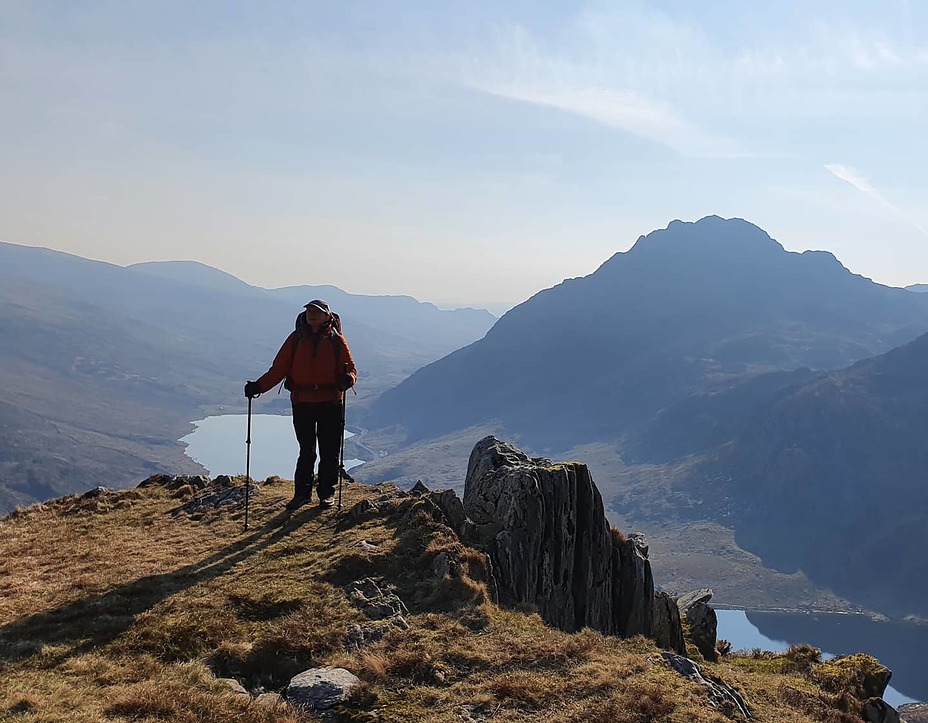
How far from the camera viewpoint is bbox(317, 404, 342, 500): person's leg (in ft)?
65.8

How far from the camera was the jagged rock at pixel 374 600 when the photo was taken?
1386 centimetres

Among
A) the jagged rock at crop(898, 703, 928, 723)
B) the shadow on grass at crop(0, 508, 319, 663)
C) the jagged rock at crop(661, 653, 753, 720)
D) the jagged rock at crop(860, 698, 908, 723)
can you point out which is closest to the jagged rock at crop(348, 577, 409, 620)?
the shadow on grass at crop(0, 508, 319, 663)

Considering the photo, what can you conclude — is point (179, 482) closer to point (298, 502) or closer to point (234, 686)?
point (298, 502)

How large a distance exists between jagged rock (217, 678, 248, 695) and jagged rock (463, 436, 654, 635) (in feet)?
23.9

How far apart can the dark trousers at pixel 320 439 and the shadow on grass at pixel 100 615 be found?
3.55m

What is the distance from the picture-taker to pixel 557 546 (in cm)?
2111

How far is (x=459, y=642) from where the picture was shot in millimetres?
12594

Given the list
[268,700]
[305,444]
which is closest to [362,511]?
[305,444]

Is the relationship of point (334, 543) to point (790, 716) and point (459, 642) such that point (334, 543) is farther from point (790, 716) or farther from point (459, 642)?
point (790, 716)

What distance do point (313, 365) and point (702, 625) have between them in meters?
17.6

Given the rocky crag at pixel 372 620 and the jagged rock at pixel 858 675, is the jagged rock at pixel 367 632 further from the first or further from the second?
the jagged rock at pixel 858 675

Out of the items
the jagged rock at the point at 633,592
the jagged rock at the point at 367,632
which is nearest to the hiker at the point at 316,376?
the jagged rock at the point at 367,632

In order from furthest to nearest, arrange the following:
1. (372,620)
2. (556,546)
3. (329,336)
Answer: (556,546) → (329,336) → (372,620)

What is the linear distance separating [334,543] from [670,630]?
12396 millimetres
